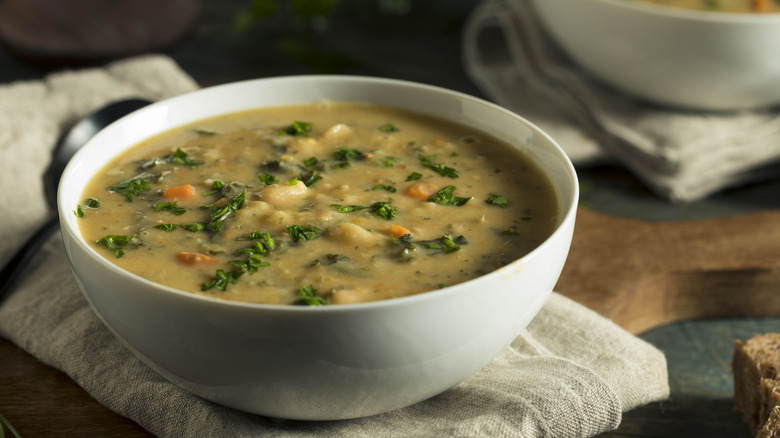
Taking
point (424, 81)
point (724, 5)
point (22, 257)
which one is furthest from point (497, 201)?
point (424, 81)

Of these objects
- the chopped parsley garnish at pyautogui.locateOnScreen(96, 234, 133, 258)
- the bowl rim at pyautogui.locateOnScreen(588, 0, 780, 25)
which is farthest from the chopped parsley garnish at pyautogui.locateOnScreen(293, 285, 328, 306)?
the bowl rim at pyautogui.locateOnScreen(588, 0, 780, 25)

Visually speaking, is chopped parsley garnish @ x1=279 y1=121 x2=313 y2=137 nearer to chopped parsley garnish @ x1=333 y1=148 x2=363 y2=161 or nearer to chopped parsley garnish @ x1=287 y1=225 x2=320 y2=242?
chopped parsley garnish @ x1=333 y1=148 x2=363 y2=161

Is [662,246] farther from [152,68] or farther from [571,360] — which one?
[152,68]

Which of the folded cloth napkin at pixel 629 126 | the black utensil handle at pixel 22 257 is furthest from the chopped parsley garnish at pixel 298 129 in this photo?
the folded cloth napkin at pixel 629 126

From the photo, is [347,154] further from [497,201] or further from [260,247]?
[260,247]

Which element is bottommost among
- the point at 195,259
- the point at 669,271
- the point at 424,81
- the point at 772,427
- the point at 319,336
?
the point at 424,81
